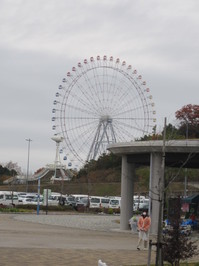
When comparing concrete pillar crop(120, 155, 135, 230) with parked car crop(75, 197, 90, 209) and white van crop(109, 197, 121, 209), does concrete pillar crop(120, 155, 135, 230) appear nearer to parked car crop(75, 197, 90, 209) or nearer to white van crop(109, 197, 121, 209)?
parked car crop(75, 197, 90, 209)

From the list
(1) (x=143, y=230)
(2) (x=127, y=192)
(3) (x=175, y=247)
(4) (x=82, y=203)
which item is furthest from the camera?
(4) (x=82, y=203)

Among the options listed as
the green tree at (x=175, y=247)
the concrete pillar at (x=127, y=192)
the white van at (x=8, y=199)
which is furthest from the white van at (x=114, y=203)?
the green tree at (x=175, y=247)

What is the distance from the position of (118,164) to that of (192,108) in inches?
581

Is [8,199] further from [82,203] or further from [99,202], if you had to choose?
[99,202]

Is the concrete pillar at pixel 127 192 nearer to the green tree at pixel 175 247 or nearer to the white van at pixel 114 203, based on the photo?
the green tree at pixel 175 247

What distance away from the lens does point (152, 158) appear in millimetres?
34094

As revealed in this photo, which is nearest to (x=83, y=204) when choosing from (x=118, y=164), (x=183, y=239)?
(x=118, y=164)

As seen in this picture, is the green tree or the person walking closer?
the green tree

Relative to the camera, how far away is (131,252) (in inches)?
867

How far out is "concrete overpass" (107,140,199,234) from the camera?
32.9m

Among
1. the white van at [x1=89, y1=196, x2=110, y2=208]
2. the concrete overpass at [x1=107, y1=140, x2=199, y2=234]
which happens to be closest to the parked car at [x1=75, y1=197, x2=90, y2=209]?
the white van at [x1=89, y1=196, x2=110, y2=208]

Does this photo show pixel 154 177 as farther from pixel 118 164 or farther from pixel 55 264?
pixel 118 164

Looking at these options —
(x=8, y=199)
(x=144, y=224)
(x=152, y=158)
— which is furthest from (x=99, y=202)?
(x=144, y=224)

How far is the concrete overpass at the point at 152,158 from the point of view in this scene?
1297 inches
